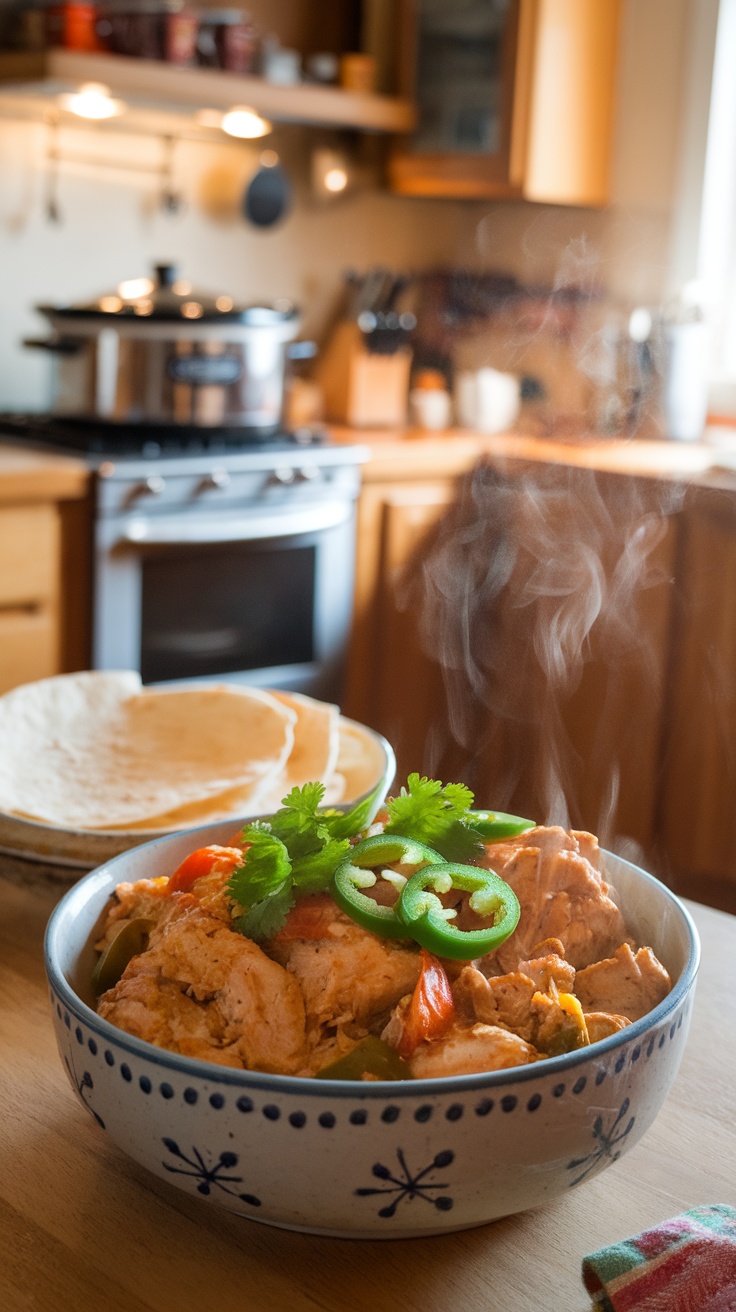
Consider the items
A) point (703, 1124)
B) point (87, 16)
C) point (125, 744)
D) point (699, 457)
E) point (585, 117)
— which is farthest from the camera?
point (585, 117)

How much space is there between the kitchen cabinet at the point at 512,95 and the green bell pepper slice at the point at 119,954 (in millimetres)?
3262

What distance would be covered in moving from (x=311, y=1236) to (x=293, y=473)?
254 cm

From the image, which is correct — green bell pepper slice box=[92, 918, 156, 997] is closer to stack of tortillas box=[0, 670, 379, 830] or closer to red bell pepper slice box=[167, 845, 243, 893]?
red bell pepper slice box=[167, 845, 243, 893]

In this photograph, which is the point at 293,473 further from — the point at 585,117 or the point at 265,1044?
the point at 265,1044

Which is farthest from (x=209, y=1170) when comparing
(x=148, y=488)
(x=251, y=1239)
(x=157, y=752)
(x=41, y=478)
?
(x=148, y=488)

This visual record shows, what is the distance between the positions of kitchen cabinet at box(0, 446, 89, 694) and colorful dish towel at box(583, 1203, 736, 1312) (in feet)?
7.21

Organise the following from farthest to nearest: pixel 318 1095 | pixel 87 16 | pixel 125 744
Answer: pixel 87 16 < pixel 125 744 < pixel 318 1095

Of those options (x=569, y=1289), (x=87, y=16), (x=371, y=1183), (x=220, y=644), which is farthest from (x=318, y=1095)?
(x=87, y=16)

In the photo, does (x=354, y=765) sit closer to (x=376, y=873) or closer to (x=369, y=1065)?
(x=376, y=873)

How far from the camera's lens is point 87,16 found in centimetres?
309

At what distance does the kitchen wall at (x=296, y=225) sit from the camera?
343 cm

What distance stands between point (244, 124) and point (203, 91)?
400mm

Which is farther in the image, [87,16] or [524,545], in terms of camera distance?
[524,545]

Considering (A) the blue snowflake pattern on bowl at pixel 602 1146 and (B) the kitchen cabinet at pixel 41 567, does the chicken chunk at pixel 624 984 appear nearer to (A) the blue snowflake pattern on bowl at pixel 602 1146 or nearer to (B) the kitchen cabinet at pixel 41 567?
(A) the blue snowflake pattern on bowl at pixel 602 1146
